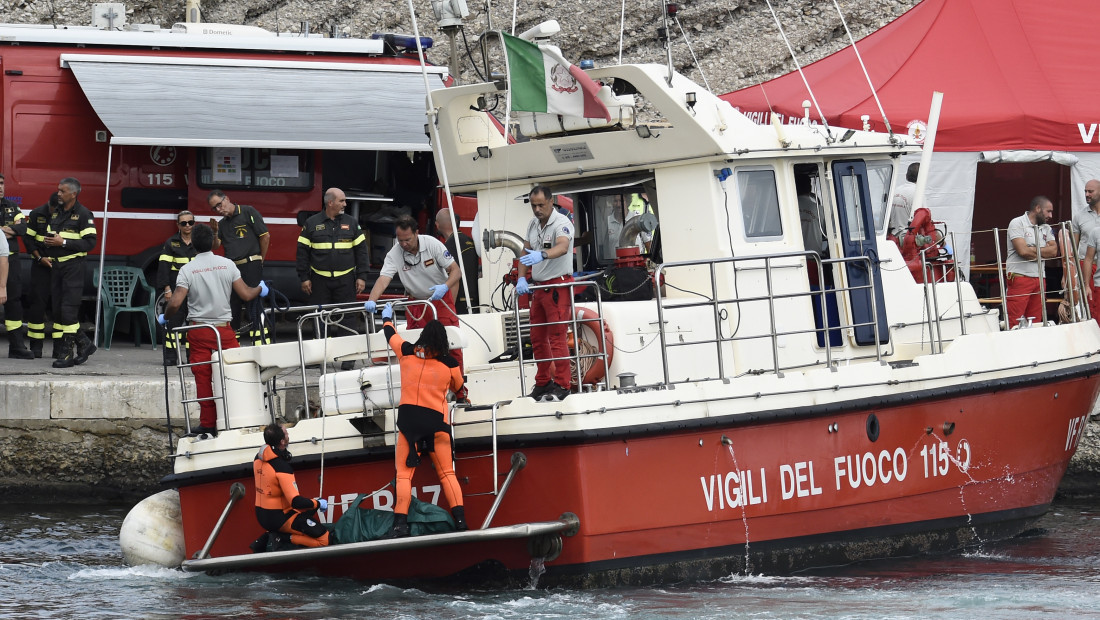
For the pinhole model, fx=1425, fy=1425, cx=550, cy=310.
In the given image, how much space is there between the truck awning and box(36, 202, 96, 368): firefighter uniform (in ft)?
4.29

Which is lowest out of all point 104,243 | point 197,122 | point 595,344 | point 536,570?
point 536,570

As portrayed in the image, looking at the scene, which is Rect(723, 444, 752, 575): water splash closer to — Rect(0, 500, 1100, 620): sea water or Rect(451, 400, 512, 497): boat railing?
Rect(0, 500, 1100, 620): sea water

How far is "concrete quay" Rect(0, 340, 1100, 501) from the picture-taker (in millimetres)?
10758

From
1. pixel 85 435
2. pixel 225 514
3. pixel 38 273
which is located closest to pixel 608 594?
pixel 225 514

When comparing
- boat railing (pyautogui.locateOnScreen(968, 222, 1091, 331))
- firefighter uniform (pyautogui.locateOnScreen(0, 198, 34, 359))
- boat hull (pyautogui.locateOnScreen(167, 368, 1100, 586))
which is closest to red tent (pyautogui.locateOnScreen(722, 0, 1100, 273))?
boat railing (pyautogui.locateOnScreen(968, 222, 1091, 331))

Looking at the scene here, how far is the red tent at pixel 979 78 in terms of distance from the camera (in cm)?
1265

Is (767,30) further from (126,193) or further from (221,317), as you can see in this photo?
(221,317)

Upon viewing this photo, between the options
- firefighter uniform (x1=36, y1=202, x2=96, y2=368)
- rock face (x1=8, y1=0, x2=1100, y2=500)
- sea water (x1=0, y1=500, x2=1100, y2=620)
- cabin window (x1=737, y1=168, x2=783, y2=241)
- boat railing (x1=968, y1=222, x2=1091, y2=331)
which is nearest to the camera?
sea water (x1=0, y1=500, x2=1100, y2=620)

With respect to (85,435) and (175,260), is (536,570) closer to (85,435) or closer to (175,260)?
(85,435)

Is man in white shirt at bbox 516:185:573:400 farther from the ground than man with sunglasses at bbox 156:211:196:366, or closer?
closer

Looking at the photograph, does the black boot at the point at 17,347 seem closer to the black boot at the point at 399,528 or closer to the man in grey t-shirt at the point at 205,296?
the man in grey t-shirt at the point at 205,296

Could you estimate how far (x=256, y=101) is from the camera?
1363 cm

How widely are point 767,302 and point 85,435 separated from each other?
17.8 feet

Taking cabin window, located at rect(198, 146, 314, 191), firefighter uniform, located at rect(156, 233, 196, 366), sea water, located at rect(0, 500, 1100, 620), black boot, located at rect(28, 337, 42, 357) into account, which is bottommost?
sea water, located at rect(0, 500, 1100, 620)
